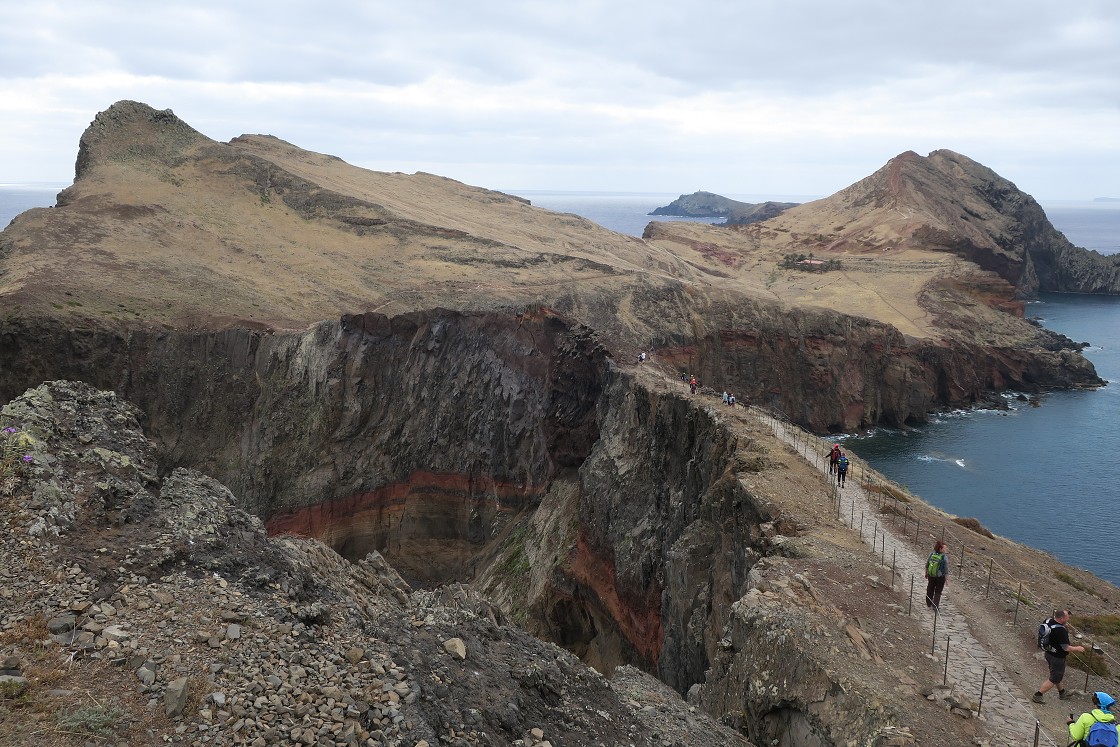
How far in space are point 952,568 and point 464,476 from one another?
1575 inches

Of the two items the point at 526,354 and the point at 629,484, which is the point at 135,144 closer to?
the point at 526,354

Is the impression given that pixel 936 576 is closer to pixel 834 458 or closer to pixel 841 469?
pixel 841 469

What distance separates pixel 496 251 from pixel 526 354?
2938cm

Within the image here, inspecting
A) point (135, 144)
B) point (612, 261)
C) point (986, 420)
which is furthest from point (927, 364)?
point (135, 144)

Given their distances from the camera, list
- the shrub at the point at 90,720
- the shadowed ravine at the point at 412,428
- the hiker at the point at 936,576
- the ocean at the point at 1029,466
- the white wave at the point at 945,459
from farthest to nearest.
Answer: the white wave at the point at 945,459 → the ocean at the point at 1029,466 → the shadowed ravine at the point at 412,428 → the hiker at the point at 936,576 → the shrub at the point at 90,720

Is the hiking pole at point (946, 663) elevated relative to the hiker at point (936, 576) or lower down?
lower down

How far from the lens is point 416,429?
193 ft

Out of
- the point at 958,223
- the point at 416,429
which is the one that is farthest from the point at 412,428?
the point at 958,223

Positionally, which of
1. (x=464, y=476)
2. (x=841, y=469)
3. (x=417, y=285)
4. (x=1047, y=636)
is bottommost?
(x=464, y=476)

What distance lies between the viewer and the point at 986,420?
3327 inches

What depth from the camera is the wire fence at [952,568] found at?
1647 cm

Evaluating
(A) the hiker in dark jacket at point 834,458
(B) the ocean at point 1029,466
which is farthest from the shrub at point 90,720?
(B) the ocean at point 1029,466

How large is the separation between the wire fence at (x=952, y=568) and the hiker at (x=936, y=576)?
353 mm

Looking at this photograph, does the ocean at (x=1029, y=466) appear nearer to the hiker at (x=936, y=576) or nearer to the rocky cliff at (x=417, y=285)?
the rocky cliff at (x=417, y=285)
